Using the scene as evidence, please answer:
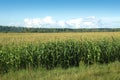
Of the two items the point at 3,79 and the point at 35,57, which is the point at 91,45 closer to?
the point at 35,57

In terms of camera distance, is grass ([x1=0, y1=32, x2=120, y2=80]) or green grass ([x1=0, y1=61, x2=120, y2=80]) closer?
green grass ([x1=0, y1=61, x2=120, y2=80])

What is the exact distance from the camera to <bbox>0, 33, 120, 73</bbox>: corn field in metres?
11.7

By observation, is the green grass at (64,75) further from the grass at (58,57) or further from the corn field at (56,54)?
the corn field at (56,54)

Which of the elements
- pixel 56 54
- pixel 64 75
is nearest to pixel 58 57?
pixel 56 54

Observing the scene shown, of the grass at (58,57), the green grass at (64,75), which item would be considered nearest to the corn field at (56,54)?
the grass at (58,57)

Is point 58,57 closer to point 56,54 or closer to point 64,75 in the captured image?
point 56,54

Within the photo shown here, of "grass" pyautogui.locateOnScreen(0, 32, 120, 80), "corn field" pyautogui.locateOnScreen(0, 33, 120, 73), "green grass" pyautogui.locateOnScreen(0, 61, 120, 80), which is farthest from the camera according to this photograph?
"corn field" pyautogui.locateOnScreen(0, 33, 120, 73)

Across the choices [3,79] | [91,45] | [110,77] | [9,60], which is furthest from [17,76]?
[91,45]

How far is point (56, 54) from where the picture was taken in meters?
12.7

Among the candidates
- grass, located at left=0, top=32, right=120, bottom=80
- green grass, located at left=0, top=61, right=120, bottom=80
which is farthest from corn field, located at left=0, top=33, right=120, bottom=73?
green grass, located at left=0, top=61, right=120, bottom=80

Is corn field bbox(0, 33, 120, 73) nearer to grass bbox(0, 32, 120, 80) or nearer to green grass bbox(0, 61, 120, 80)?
grass bbox(0, 32, 120, 80)

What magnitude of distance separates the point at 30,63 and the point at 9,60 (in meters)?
1.12

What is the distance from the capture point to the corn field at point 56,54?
11734 millimetres

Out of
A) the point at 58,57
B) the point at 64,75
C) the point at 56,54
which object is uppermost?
the point at 56,54
